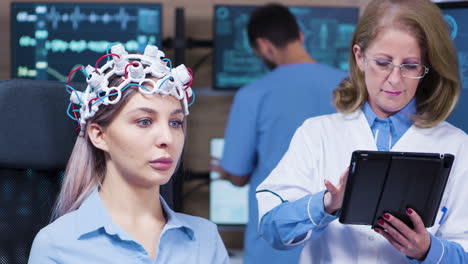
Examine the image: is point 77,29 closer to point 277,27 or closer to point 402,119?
point 277,27

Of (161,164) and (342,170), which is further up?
(161,164)

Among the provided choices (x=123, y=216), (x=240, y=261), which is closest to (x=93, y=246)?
(x=123, y=216)

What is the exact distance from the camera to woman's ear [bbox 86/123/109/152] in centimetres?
143

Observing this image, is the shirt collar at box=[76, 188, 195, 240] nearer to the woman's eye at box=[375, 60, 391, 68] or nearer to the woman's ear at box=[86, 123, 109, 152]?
the woman's ear at box=[86, 123, 109, 152]

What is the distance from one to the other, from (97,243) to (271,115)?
4.71ft

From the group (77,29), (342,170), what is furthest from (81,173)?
(77,29)

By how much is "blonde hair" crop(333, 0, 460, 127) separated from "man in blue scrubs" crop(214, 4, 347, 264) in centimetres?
89

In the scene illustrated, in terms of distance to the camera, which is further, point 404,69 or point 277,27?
point 277,27

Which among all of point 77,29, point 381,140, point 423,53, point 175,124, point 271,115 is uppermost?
point 423,53

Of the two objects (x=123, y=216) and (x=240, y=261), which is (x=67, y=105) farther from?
(x=240, y=261)

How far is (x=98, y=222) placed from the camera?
138cm

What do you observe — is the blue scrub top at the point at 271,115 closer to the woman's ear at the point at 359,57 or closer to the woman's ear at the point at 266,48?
the woman's ear at the point at 266,48

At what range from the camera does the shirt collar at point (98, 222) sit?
4.50ft

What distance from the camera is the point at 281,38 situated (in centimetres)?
295
